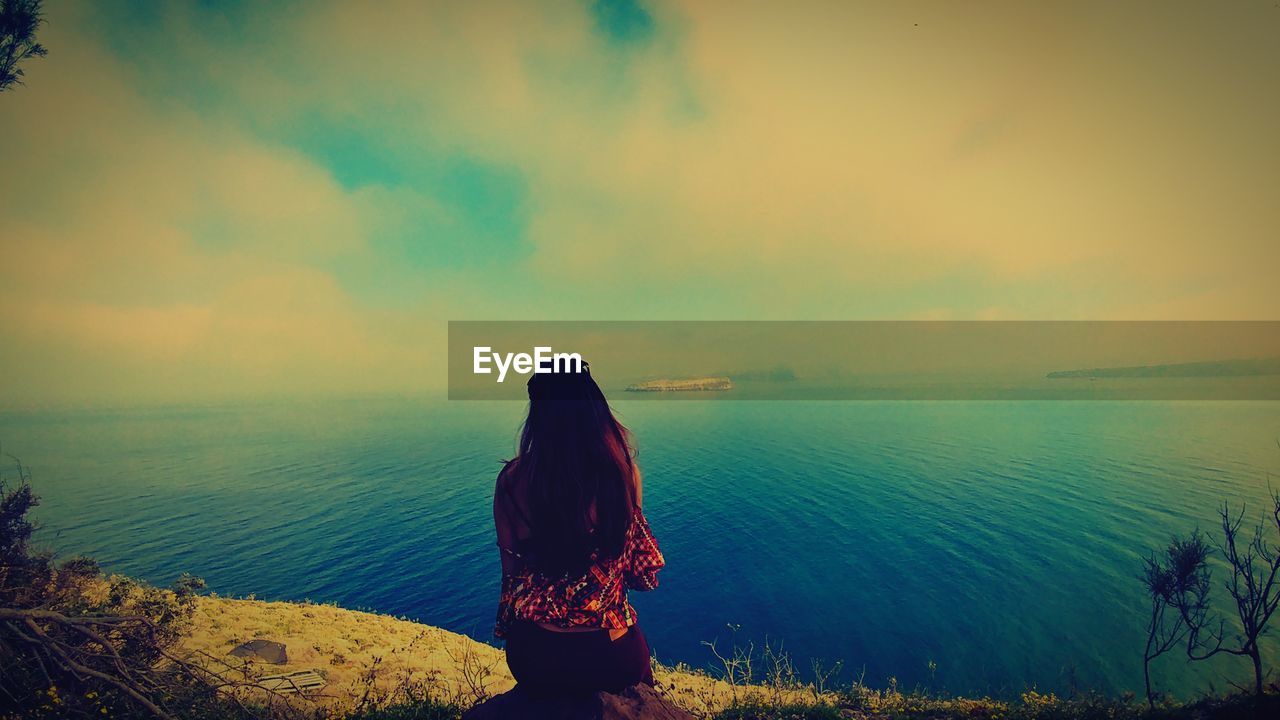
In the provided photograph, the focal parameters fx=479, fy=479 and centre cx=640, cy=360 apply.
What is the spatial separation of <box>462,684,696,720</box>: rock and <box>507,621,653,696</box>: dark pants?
0.06 metres

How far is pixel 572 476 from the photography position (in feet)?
10.4

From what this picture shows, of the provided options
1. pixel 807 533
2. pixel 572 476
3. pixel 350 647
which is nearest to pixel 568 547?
pixel 572 476

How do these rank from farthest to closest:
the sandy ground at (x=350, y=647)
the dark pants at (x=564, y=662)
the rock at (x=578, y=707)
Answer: the sandy ground at (x=350, y=647) → the dark pants at (x=564, y=662) → the rock at (x=578, y=707)

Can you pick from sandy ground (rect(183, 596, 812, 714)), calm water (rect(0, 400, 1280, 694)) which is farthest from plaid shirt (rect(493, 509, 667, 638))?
calm water (rect(0, 400, 1280, 694))

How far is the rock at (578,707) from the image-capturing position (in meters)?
2.92

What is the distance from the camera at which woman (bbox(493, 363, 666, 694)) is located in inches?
124

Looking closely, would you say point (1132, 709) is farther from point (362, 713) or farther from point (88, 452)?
point (88, 452)

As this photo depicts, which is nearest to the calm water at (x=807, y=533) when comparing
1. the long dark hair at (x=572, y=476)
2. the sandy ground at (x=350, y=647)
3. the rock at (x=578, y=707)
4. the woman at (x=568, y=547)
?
the sandy ground at (x=350, y=647)

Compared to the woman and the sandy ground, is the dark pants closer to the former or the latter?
the woman

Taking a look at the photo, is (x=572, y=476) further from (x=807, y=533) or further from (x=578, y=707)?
(x=807, y=533)

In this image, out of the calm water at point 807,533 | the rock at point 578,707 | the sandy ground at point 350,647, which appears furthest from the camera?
the calm water at point 807,533

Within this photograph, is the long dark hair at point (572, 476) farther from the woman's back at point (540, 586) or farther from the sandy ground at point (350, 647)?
the sandy ground at point (350, 647)

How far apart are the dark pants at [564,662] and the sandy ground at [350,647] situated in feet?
37.7

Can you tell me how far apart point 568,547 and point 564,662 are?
0.72m
